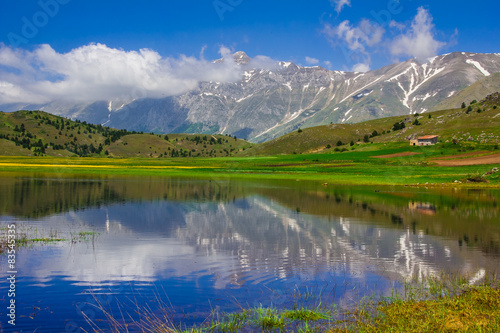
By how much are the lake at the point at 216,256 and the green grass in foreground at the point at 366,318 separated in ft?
2.34

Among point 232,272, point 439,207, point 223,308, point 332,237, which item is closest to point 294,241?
point 332,237

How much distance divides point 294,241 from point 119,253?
42.1ft

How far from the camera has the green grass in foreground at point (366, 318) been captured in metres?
13.0

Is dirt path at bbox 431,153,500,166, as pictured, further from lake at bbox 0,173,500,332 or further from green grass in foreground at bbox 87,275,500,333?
green grass in foreground at bbox 87,275,500,333

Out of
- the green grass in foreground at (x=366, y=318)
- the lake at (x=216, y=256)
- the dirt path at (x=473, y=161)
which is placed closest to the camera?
the green grass in foreground at (x=366, y=318)

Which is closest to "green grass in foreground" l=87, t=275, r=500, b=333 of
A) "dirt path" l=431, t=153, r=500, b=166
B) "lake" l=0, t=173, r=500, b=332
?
"lake" l=0, t=173, r=500, b=332

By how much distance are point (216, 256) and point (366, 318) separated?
39.9 feet

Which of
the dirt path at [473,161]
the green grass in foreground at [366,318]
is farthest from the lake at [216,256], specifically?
the dirt path at [473,161]

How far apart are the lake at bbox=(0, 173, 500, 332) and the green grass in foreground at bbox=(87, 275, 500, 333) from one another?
2.34 ft

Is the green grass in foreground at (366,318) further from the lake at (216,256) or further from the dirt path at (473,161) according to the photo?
the dirt path at (473,161)

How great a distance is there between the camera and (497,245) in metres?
28.6

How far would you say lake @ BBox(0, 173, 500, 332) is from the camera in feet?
53.2

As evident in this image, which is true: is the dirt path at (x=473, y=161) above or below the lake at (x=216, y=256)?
above

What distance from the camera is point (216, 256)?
24484 millimetres
